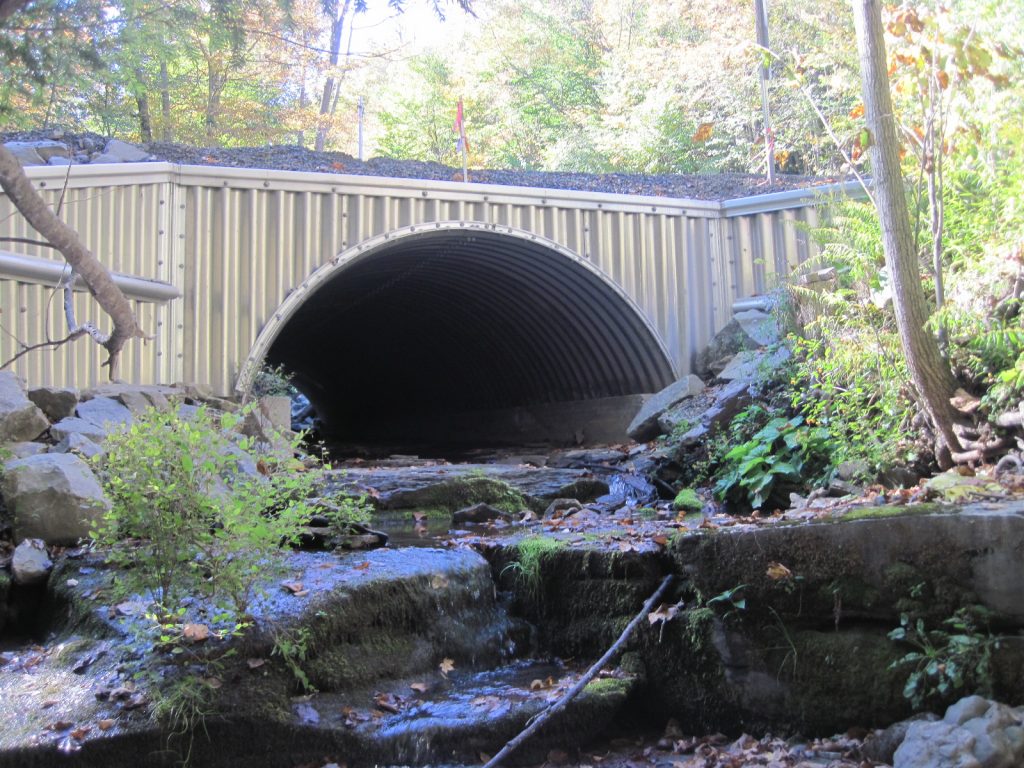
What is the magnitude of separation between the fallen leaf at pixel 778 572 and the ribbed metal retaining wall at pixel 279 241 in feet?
19.6

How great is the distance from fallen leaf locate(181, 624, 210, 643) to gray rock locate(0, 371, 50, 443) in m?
2.88

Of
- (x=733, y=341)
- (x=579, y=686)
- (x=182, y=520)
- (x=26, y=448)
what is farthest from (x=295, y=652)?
(x=733, y=341)

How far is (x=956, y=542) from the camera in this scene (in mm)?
3707

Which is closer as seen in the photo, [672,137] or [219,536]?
[219,536]

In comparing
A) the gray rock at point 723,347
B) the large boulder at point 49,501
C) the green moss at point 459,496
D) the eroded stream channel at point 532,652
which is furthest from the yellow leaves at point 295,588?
the gray rock at point 723,347

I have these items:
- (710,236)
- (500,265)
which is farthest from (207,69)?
(710,236)

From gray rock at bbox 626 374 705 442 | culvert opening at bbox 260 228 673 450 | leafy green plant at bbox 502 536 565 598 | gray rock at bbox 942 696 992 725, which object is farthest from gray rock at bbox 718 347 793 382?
gray rock at bbox 942 696 992 725

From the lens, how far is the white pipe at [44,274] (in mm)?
8203

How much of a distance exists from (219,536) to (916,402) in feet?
16.0

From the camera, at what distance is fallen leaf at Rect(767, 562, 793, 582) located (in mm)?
3996

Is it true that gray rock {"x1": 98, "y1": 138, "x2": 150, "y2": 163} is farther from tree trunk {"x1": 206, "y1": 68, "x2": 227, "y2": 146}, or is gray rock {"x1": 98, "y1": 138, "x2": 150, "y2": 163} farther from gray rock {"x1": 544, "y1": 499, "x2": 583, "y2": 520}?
tree trunk {"x1": 206, "y1": 68, "x2": 227, "y2": 146}

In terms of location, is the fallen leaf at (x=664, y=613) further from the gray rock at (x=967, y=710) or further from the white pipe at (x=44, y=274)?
the white pipe at (x=44, y=274)

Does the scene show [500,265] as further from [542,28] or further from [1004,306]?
[542,28]

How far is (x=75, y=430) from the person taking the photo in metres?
6.32
